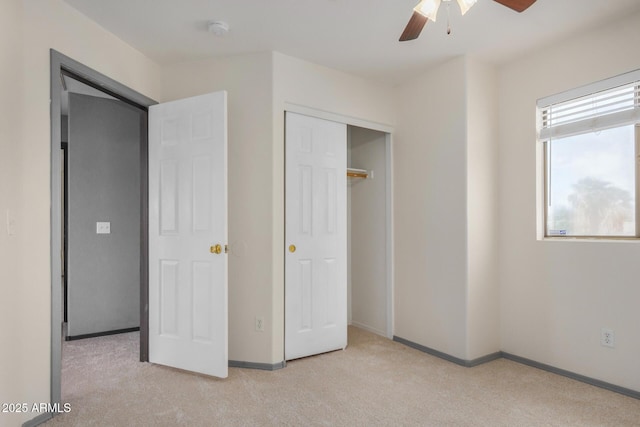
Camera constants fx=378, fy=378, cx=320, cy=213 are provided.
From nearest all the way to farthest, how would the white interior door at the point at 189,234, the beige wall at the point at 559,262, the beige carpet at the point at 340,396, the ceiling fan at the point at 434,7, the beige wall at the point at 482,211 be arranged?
the ceiling fan at the point at 434,7 → the beige carpet at the point at 340,396 → the beige wall at the point at 559,262 → the white interior door at the point at 189,234 → the beige wall at the point at 482,211

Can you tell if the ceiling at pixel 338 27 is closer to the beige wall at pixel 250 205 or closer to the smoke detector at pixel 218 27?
the smoke detector at pixel 218 27

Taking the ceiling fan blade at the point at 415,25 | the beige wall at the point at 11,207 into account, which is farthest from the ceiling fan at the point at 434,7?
the beige wall at the point at 11,207

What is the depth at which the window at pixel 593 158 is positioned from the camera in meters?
2.59

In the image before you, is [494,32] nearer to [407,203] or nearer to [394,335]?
[407,203]

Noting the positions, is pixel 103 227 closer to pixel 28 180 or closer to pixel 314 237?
pixel 28 180

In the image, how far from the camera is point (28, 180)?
83.7 inches

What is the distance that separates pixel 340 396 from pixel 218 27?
2.61 meters

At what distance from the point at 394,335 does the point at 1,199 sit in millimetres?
3196

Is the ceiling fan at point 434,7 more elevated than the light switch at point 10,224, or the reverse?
the ceiling fan at point 434,7

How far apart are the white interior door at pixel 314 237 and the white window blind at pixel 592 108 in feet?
5.47

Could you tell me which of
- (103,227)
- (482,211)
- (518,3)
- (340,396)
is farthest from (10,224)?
Answer: (482,211)

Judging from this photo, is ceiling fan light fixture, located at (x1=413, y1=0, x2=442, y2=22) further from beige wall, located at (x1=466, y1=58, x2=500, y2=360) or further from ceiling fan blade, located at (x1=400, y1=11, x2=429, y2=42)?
beige wall, located at (x1=466, y1=58, x2=500, y2=360)

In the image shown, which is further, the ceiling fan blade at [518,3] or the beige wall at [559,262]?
the beige wall at [559,262]

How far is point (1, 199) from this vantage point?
194cm
